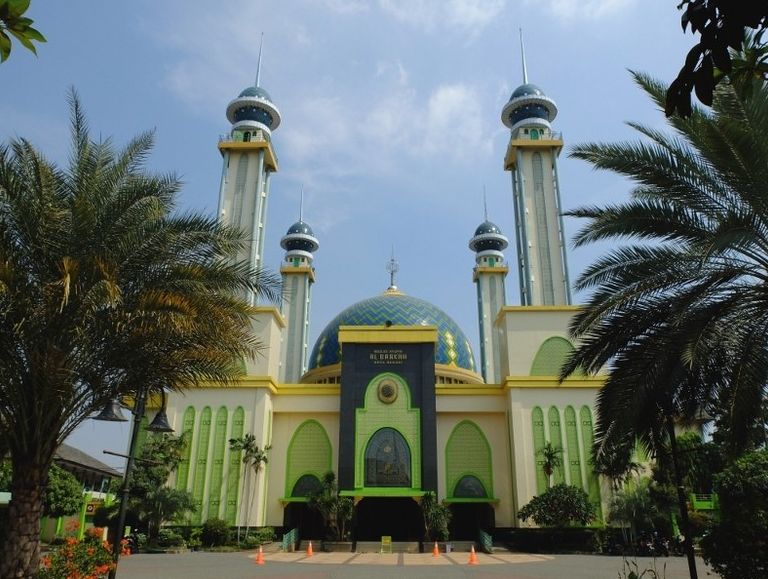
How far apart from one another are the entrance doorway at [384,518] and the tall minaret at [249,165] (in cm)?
1333

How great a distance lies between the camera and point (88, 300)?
8.37 meters

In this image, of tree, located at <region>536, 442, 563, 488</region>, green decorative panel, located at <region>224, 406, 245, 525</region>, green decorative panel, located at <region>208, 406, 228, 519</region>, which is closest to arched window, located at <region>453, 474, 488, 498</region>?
tree, located at <region>536, 442, 563, 488</region>

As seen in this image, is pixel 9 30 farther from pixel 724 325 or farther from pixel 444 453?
pixel 444 453

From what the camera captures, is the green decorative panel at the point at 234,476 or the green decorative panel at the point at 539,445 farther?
the green decorative panel at the point at 539,445

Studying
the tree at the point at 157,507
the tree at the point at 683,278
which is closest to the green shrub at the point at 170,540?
the tree at the point at 157,507

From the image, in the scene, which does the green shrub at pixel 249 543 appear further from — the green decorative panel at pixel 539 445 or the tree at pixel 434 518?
the green decorative panel at pixel 539 445

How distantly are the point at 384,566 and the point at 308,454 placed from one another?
11.7 m

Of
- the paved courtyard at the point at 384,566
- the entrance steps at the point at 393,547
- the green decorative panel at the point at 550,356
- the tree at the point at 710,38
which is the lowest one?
the paved courtyard at the point at 384,566

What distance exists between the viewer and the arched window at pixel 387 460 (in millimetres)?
27438

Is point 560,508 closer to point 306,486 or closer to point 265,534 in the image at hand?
point 306,486

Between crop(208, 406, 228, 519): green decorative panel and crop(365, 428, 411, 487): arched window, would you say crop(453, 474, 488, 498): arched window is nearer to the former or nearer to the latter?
crop(365, 428, 411, 487): arched window

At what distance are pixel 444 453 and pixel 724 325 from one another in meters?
21.4

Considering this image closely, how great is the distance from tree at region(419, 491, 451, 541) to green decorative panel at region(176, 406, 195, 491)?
10434mm

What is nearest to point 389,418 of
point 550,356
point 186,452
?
point 550,356
